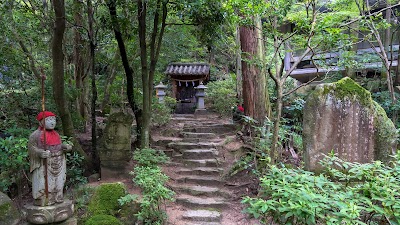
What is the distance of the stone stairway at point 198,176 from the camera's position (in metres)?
5.53

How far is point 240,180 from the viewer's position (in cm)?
681

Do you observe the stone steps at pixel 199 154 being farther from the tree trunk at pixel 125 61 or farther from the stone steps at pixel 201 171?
the tree trunk at pixel 125 61

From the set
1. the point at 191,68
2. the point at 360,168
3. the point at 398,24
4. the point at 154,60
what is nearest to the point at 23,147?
the point at 154,60

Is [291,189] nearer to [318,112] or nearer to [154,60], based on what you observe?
[318,112]

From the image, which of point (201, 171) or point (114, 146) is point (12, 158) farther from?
point (201, 171)

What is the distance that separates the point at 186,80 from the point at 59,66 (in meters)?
8.95

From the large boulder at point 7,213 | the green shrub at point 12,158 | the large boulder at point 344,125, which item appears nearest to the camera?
the large boulder at point 7,213

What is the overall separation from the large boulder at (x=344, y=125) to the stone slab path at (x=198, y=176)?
207 cm

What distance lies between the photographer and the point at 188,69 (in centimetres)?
1448

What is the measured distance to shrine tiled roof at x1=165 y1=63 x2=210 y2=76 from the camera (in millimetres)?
14211

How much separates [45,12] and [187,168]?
557 cm

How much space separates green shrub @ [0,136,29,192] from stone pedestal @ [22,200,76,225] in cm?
97

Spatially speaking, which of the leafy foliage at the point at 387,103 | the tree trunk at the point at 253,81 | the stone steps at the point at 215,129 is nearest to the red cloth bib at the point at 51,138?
the tree trunk at the point at 253,81

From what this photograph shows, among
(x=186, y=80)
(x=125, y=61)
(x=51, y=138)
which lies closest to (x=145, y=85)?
(x=125, y=61)
